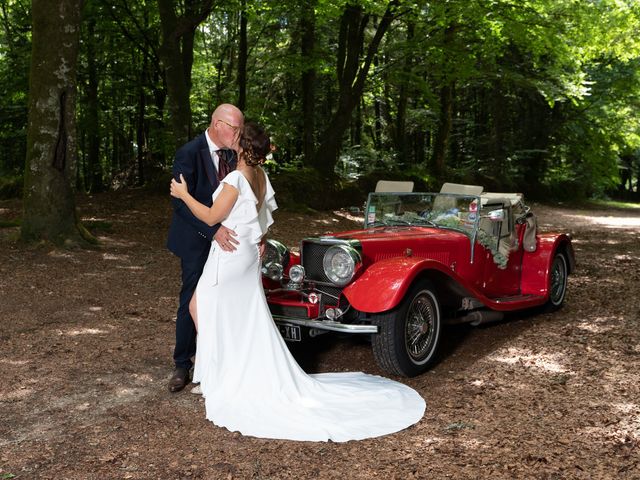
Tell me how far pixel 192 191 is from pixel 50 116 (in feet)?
22.7

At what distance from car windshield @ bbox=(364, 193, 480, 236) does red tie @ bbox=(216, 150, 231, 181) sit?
7.32 ft

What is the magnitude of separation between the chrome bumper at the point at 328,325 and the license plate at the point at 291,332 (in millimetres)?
35

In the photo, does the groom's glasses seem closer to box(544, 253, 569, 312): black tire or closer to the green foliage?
box(544, 253, 569, 312): black tire

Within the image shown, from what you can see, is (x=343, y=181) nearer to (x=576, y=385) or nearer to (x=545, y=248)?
(x=545, y=248)

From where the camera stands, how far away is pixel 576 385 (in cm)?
496

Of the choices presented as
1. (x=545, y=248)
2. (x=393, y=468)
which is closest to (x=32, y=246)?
(x=545, y=248)

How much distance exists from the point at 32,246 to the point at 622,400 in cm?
927

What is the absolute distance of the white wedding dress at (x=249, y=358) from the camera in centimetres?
440

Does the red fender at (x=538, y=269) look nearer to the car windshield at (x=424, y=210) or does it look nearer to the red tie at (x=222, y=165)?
the car windshield at (x=424, y=210)

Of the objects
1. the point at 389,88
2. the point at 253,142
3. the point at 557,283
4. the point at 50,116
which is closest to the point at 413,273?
the point at 253,142

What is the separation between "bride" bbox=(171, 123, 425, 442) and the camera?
4.41 metres

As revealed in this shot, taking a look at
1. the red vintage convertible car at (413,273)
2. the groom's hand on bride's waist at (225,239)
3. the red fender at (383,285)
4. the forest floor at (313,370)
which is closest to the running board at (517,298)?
the red vintage convertible car at (413,273)

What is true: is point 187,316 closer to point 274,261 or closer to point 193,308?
point 193,308

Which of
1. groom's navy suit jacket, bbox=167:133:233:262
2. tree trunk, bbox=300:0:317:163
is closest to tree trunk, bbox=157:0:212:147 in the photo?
tree trunk, bbox=300:0:317:163
